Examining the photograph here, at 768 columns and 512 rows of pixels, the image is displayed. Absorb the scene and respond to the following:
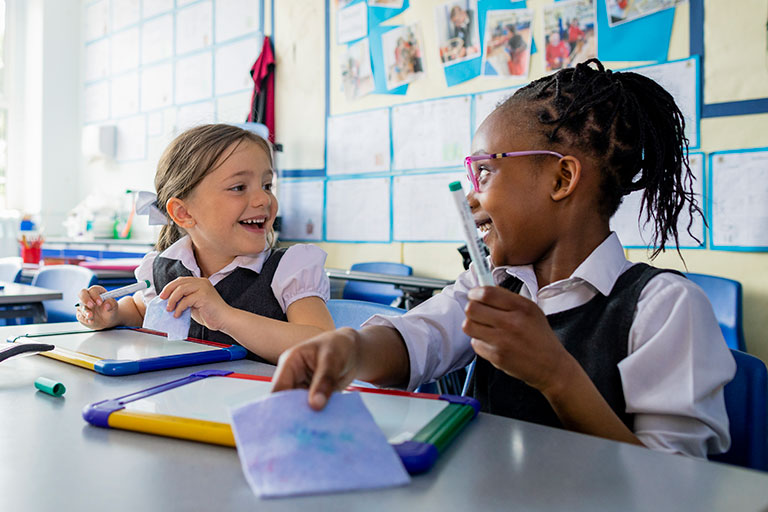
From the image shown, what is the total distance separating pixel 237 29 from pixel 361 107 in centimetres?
134

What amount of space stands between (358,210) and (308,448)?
3.01 m

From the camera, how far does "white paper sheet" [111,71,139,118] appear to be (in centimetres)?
499

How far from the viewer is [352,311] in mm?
1232

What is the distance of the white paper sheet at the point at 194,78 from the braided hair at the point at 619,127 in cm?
385

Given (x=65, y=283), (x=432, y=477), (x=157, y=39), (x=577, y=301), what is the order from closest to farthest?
(x=432, y=477) → (x=577, y=301) → (x=65, y=283) → (x=157, y=39)

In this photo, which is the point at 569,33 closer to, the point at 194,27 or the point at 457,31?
the point at 457,31

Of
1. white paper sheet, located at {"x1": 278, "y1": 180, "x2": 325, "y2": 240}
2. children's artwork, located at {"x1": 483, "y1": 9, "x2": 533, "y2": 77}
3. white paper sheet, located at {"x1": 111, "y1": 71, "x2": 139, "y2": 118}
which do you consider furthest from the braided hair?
white paper sheet, located at {"x1": 111, "y1": 71, "x2": 139, "y2": 118}

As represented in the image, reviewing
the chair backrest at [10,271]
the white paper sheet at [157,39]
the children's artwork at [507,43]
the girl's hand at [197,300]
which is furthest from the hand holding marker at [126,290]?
the white paper sheet at [157,39]

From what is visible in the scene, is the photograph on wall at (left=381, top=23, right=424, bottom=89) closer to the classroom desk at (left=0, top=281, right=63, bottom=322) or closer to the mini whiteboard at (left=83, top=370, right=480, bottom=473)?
the classroom desk at (left=0, top=281, right=63, bottom=322)

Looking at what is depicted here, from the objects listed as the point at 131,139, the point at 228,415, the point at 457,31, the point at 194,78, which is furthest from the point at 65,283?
the point at 131,139

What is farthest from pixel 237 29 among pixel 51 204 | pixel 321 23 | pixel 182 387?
pixel 182 387

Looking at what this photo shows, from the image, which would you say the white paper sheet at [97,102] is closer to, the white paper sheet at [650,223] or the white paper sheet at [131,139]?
the white paper sheet at [131,139]

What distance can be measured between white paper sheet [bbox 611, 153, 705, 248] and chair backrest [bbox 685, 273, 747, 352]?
147 mm

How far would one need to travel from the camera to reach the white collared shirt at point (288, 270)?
49.3 inches
